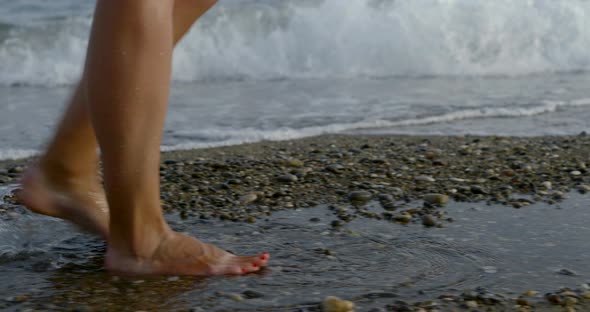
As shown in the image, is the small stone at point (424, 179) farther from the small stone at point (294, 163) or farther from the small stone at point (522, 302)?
the small stone at point (522, 302)

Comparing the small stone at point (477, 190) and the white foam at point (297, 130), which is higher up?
the white foam at point (297, 130)

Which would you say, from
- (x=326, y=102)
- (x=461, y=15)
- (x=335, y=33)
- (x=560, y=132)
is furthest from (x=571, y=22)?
(x=560, y=132)

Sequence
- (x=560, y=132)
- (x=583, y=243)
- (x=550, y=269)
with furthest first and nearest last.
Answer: (x=560, y=132), (x=583, y=243), (x=550, y=269)

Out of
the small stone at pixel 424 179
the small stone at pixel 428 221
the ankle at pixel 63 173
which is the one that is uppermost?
the ankle at pixel 63 173

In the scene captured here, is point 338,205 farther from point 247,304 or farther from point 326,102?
point 326,102

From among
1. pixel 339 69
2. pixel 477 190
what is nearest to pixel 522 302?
pixel 477 190

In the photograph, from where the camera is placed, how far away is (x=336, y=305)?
74.2 inches

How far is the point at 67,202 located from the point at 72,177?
79mm

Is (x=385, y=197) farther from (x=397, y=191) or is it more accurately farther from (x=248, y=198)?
(x=248, y=198)

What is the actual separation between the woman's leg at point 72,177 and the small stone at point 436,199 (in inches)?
42.3

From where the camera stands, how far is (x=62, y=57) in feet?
31.7

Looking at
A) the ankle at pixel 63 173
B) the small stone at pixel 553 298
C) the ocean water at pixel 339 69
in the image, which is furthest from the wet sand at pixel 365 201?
the ocean water at pixel 339 69

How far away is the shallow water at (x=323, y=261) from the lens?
1.99 m

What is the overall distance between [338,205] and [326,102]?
3575mm
